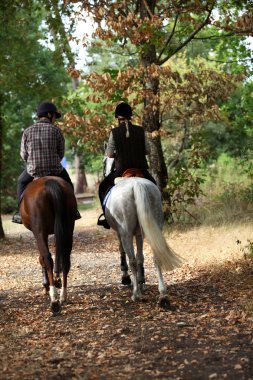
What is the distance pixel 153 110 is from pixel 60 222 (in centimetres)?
705

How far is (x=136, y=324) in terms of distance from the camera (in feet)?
23.6

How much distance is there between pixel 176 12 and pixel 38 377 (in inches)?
402

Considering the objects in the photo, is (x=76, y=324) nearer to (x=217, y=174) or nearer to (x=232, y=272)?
(x=232, y=272)

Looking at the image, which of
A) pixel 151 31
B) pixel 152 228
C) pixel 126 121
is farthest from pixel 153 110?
pixel 152 228

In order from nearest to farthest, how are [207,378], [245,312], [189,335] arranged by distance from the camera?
[207,378] → [189,335] → [245,312]

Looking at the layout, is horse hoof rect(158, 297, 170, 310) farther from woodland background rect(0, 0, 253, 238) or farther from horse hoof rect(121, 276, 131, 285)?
woodland background rect(0, 0, 253, 238)

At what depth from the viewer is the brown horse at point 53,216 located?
8.33 m

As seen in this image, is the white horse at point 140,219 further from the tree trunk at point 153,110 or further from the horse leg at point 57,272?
the tree trunk at point 153,110

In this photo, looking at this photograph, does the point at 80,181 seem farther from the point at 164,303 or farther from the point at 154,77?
the point at 164,303

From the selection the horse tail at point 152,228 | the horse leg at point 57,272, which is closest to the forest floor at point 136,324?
the horse leg at point 57,272

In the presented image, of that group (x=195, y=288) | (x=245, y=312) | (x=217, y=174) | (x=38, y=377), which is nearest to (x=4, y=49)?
(x=217, y=174)

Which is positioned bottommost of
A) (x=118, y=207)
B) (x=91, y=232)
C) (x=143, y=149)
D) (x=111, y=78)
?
(x=91, y=232)

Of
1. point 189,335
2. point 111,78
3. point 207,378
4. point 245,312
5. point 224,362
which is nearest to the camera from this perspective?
point 207,378

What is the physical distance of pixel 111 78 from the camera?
14.6m
